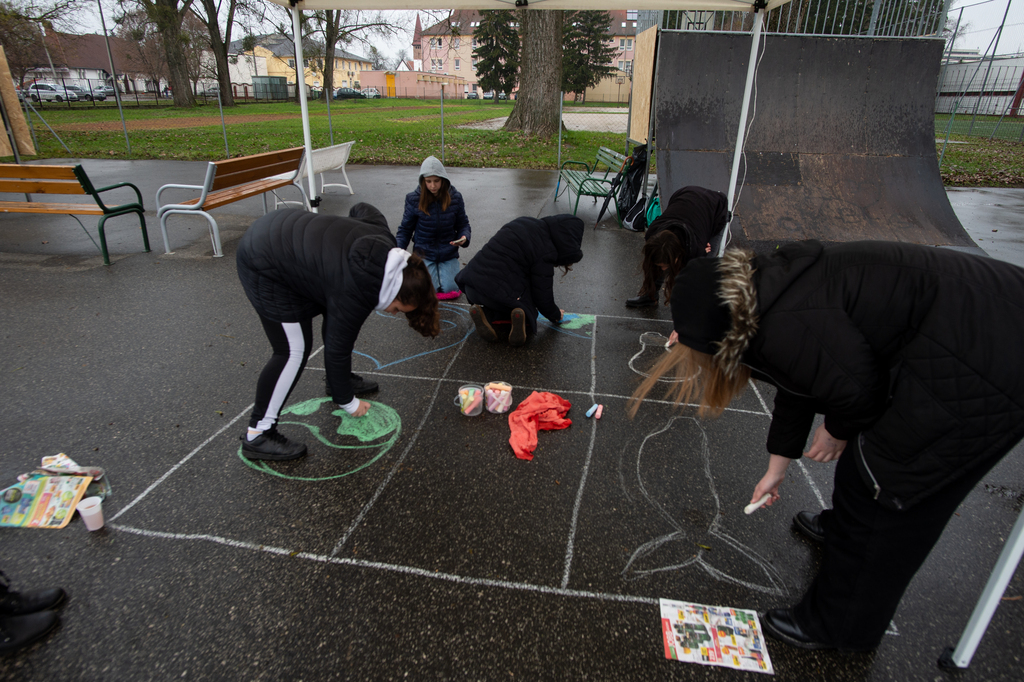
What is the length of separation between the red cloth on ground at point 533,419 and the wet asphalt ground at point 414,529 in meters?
0.07

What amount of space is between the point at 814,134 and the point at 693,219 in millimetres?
4462

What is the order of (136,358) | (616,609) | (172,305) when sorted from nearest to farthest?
(616,609) < (136,358) < (172,305)

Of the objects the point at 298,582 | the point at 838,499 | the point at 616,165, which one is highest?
the point at 616,165

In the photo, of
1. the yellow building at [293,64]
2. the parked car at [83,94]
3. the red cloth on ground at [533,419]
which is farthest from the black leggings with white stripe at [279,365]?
the yellow building at [293,64]

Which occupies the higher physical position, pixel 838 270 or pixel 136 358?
pixel 838 270

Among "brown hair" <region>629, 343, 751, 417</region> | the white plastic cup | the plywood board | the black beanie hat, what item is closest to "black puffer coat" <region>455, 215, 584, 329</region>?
"brown hair" <region>629, 343, 751, 417</region>

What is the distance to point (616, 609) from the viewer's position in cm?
204

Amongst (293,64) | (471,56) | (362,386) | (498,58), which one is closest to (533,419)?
(362,386)

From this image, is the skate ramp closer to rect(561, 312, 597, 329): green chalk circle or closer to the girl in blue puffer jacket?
rect(561, 312, 597, 329): green chalk circle

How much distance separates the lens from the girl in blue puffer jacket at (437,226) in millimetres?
4832

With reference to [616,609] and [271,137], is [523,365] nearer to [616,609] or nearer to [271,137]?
[616,609]

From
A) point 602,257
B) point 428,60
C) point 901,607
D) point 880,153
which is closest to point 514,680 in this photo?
point 901,607

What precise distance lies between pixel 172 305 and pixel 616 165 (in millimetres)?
6172

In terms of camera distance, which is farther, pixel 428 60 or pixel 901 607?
pixel 428 60
